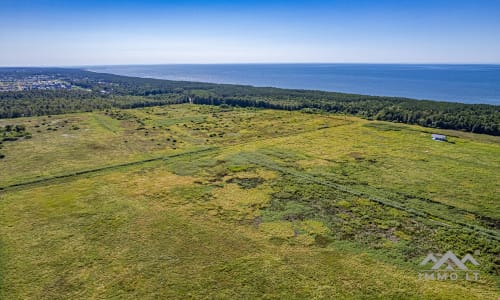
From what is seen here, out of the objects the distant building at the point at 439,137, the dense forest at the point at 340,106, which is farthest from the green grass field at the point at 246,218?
the dense forest at the point at 340,106

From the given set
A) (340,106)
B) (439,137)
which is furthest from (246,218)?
(340,106)

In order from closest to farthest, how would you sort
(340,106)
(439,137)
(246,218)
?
(246,218), (439,137), (340,106)

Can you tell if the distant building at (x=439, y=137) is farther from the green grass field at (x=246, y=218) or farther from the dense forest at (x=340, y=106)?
the dense forest at (x=340, y=106)

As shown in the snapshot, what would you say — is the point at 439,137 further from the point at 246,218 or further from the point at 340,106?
the point at 246,218

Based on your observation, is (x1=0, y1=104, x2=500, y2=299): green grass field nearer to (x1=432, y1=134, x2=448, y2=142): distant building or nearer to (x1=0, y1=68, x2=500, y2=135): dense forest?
(x1=432, y1=134, x2=448, y2=142): distant building

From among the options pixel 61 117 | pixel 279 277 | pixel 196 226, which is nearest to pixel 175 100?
pixel 61 117

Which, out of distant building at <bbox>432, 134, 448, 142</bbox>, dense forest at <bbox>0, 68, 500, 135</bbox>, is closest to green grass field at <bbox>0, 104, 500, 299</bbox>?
distant building at <bbox>432, 134, 448, 142</bbox>

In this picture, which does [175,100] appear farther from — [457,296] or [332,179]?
[457,296]

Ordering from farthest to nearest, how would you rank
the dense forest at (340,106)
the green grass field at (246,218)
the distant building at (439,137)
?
1. the dense forest at (340,106)
2. the distant building at (439,137)
3. the green grass field at (246,218)
